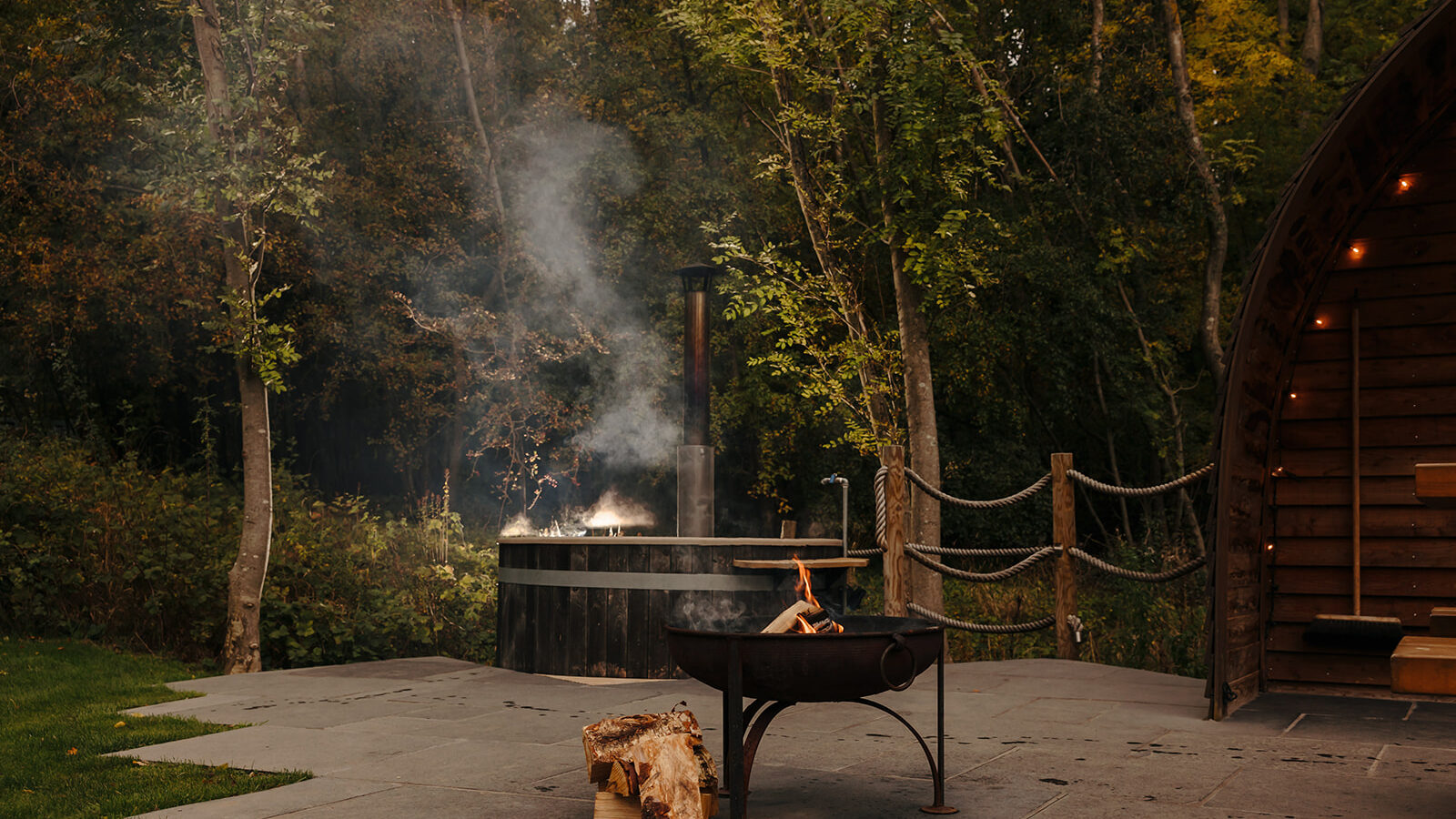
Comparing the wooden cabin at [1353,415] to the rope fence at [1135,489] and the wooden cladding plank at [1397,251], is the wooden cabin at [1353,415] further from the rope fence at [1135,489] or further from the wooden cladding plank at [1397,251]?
the rope fence at [1135,489]

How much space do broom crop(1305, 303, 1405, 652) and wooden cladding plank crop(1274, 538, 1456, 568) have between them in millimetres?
113

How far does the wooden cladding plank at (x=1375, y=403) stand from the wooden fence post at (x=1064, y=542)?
1.47m

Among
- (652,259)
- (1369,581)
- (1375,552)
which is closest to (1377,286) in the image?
(1375,552)

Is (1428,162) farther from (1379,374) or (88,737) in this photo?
(88,737)

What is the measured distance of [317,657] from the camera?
912 cm

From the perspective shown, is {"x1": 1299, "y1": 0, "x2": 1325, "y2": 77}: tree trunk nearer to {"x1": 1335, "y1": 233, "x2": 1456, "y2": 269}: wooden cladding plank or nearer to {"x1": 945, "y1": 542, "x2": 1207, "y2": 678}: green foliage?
{"x1": 945, "y1": 542, "x2": 1207, "y2": 678}: green foliage

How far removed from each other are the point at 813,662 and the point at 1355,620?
387 centimetres

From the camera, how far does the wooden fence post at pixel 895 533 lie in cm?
755

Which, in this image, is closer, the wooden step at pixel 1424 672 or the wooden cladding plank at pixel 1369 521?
the wooden step at pixel 1424 672

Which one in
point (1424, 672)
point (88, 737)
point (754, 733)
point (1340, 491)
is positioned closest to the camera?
point (1424, 672)

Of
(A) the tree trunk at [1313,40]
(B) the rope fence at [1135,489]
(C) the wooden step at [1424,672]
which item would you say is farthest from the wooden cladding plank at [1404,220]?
(A) the tree trunk at [1313,40]

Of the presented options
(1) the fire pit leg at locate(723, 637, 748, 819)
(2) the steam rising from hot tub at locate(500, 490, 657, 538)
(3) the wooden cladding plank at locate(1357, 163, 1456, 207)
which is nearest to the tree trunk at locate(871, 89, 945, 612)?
(2) the steam rising from hot tub at locate(500, 490, 657, 538)

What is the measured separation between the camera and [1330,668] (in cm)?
614

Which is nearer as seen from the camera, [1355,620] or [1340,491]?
A: [1355,620]
